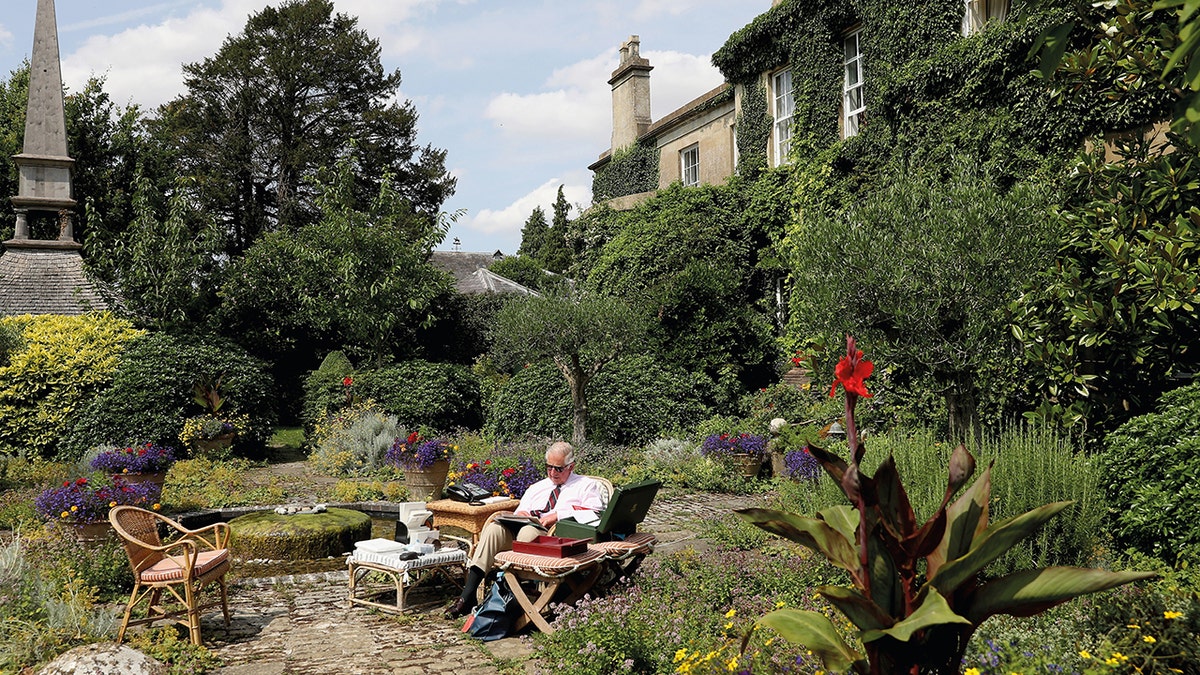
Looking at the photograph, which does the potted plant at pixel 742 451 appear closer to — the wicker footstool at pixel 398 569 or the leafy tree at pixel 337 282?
the wicker footstool at pixel 398 569

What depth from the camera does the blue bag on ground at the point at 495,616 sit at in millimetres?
5785

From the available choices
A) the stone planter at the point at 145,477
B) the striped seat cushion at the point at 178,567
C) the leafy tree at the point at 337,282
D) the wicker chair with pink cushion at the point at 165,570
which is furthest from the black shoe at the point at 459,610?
the leafy tree at the point at 337,282

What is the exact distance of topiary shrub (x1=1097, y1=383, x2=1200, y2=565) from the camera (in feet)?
17.7

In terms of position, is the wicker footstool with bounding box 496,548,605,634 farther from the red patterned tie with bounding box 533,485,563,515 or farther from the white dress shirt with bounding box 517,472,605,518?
the red patterned tie with bounding box 533,485,563,515

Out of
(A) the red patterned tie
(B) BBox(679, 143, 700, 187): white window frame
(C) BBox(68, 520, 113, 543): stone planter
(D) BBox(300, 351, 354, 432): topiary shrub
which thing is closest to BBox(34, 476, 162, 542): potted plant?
(C) BBox(68, 520, 113, 543): stone planter

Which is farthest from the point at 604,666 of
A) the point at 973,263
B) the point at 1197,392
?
the point at 973,263

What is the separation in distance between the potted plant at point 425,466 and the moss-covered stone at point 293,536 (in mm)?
2584

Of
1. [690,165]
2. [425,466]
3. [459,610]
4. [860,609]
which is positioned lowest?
[459,610]

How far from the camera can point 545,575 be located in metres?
5.79

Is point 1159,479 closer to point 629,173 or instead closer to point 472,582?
point 472,582

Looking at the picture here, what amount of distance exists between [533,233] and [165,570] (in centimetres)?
4689

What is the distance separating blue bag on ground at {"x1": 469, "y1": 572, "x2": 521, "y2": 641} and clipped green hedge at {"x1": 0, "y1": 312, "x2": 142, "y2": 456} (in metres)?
11.7

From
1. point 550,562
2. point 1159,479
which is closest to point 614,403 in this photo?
point 550,562

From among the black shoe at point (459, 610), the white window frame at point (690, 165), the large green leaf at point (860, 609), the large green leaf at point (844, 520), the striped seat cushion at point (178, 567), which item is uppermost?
the white window frame at point (690, 165)
